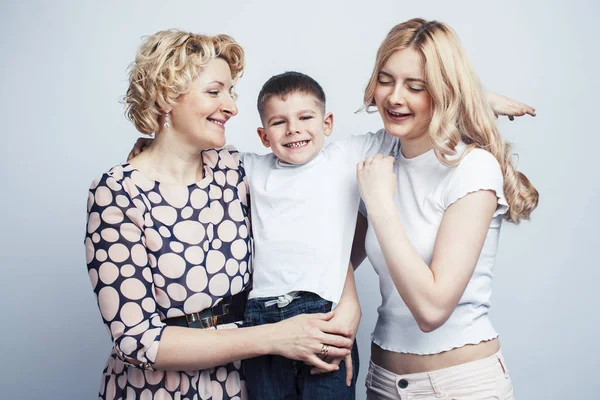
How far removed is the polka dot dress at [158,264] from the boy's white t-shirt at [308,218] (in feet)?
0.27

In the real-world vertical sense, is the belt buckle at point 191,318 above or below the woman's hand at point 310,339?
above

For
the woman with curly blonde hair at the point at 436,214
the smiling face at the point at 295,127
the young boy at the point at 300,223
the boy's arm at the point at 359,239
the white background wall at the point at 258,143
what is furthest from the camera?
the white background wall at the point at 258,143

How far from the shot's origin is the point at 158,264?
2006mm

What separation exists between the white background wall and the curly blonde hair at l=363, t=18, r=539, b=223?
1.27 metres

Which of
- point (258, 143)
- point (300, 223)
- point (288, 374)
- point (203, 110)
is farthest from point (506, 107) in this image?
point (258, 143)

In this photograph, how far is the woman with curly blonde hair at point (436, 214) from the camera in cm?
187

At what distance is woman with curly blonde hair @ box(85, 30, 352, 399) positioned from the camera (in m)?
1.94

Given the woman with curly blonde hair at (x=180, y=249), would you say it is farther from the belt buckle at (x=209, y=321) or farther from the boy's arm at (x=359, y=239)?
the boy's arm at (x=359, y=239)

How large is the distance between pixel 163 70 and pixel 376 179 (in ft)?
2.55

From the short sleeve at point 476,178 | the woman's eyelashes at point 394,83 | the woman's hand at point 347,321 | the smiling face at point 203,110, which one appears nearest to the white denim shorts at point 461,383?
the woman's hand at point 347,321

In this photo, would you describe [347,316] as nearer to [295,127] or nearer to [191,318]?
[191,318]

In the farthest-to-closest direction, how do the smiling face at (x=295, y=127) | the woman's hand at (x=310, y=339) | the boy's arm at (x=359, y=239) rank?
Result: the boy's arm at (x=359, y=239), the smiling face at (x=295, y=127), the woman's hand at (x=310, y=339)

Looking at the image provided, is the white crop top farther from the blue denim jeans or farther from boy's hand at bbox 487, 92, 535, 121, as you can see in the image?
boy's hand at bbox 487, 92, 535, 121

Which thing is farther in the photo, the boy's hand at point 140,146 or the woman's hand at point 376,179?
the boy's hand at point 140,146
